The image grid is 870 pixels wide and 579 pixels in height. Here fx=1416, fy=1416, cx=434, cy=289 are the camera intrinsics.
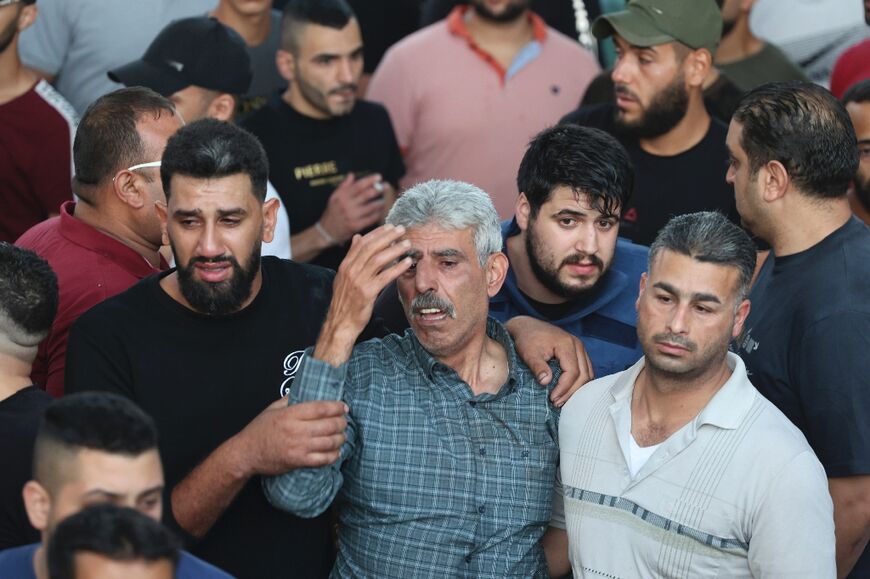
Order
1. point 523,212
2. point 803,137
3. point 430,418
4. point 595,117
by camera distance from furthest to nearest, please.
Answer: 1. point 595,117
2. point 523,212
3. point 803,137
4. point 430,418

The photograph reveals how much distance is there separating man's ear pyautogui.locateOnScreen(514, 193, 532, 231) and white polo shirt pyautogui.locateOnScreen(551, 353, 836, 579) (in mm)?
977

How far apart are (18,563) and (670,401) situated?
1752 mm

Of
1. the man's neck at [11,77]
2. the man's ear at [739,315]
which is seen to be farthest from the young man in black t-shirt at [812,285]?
the man's neck at [11,77]

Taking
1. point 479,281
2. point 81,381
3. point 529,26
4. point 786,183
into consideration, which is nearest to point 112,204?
point 81,381

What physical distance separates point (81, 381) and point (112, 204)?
99cm

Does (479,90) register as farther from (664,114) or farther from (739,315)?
(739,315)

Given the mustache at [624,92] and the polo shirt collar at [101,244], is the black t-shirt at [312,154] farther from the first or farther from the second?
the polo shirt collar at [101,244]

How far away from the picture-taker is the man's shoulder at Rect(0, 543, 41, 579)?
330 cm

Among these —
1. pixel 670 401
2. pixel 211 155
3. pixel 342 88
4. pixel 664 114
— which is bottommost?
pixel 342 88

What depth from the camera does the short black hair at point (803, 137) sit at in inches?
175

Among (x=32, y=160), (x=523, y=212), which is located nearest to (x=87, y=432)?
(x=523, y=212)

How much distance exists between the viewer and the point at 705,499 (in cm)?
369

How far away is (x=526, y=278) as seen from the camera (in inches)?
190

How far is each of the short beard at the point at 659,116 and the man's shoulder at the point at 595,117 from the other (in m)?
0.06
